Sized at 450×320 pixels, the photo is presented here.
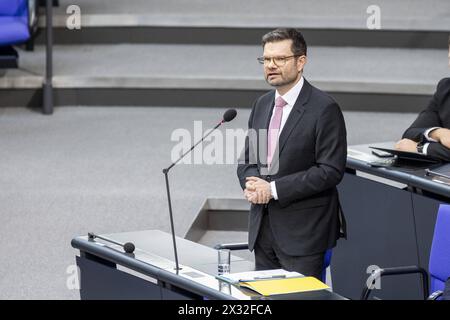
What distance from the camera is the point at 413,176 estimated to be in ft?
14.0

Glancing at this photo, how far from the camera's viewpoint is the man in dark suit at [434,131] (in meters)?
4.45

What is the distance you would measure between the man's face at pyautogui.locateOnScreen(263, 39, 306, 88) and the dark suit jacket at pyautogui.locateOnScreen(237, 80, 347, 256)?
95 mm

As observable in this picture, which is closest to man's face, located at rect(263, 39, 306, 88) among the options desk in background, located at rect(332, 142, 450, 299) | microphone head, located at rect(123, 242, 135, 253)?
microphone head, located at rect(123, 242, 135, 253)

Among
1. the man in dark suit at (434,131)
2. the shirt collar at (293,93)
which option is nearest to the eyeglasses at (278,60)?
the shirt collar at (293,93)

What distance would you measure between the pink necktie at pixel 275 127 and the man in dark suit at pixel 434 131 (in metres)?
1.01

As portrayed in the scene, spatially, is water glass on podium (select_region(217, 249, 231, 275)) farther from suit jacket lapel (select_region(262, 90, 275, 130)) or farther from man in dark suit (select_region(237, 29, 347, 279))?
suit jacket lapel (select_region(262, 90, 275, 130))

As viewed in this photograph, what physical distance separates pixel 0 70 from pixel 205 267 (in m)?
4.49

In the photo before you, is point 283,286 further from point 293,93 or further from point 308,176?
point 293,93

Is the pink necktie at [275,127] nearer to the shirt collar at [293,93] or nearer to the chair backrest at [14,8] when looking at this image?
the shirt collar at [293,93]

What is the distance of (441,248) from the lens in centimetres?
363

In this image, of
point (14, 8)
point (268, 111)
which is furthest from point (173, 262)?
point (14, 8)

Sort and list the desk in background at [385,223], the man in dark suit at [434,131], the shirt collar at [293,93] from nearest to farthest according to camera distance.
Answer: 1. the shirt collar at [293,93]
2. the desk in background at [385,223]
3. the man in dark suit at [434,131]

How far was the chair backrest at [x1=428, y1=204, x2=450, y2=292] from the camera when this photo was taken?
11.8ft

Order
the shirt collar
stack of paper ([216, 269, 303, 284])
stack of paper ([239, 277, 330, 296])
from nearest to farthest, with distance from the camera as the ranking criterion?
stack of paper ([239, 277, 330, 296])
stack of paper ([216, 269, 303, 284])
the shirt collar
